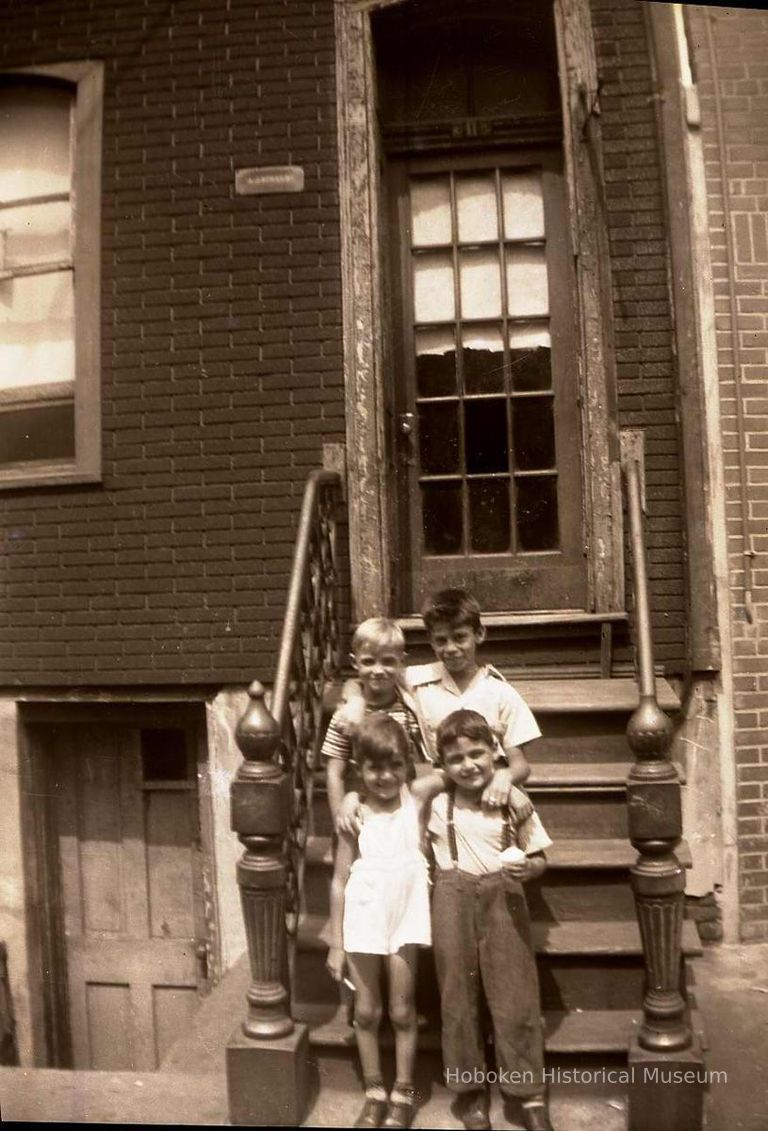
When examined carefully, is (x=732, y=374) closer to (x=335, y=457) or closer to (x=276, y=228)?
(x=335, y=457)

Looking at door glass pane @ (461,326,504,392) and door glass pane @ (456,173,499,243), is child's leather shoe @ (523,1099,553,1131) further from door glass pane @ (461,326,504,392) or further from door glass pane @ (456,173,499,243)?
door glass pane @ (456,173,499,243)

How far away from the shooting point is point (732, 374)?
4.46m

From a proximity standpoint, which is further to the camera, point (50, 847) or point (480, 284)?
point (50, 847)

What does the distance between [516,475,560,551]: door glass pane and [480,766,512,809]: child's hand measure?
199 cm

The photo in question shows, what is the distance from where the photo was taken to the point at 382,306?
16.0ft

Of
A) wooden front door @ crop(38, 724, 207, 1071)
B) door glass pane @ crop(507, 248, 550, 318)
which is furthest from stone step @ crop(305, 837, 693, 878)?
door glass pane @ crop(507, 248, 550, 318)

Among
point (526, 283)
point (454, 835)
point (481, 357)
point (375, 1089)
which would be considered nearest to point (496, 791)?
point (454, 835)

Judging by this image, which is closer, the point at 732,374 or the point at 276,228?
the point at 732,374

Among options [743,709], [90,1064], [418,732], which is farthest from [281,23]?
[90,1064]

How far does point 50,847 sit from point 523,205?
13.1 ft

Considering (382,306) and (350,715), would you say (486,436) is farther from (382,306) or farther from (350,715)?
(350,715)

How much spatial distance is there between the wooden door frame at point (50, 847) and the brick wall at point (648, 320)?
234cm

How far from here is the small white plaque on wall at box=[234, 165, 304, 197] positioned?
16.0 feet

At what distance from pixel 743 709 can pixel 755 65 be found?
2795 mm
